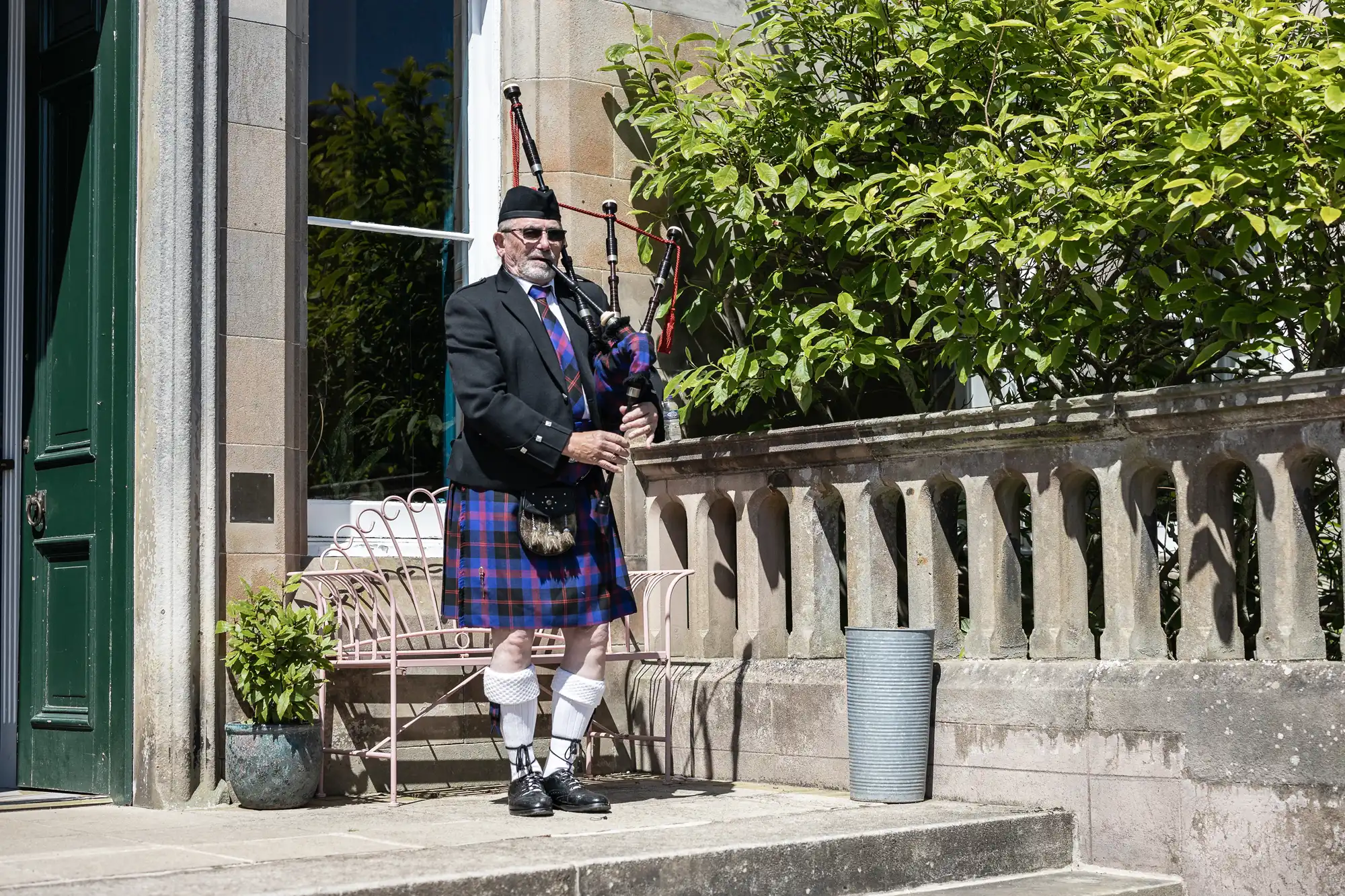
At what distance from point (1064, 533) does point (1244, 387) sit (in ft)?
2.78

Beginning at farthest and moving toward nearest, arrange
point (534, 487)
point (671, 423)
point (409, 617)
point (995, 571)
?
point (671, 423)
point (409, 617)
point (995, 571)
point (534, 487)

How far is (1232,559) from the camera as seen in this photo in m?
4.94

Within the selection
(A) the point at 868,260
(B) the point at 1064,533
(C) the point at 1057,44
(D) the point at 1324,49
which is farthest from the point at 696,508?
(D) the point at 1324,49

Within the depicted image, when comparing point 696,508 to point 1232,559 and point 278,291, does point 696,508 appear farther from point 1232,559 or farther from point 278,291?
point 1232,559

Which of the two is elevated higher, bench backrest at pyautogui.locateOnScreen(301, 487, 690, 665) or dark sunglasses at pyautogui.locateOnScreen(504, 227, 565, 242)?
dark sunglasses at pyautogui.locateOnScreen(504, 227, 565, 242)

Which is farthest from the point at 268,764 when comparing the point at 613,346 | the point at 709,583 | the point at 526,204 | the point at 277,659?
the point at 526,204

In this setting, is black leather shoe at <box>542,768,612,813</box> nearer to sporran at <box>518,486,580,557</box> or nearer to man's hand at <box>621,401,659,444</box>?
sporran at <box>518,486,580,557</box>

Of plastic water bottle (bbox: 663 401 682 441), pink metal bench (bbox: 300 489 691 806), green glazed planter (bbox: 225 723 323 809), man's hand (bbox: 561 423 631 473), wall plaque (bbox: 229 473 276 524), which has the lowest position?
green glazed planter (bbox: 225 723 323 809)

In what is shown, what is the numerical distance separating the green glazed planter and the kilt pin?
2.54 feet

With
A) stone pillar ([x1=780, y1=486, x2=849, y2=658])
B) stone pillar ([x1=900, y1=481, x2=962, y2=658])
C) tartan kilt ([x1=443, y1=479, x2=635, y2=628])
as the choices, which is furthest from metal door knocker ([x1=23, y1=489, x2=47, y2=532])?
stone pillar ([x1=900, y1=481, x2=962, y2=658])

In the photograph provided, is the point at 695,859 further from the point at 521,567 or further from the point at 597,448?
the point at 597,448

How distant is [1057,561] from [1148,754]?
70 cm

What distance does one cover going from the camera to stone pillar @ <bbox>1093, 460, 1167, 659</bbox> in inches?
201

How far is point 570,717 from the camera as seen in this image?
512cm
